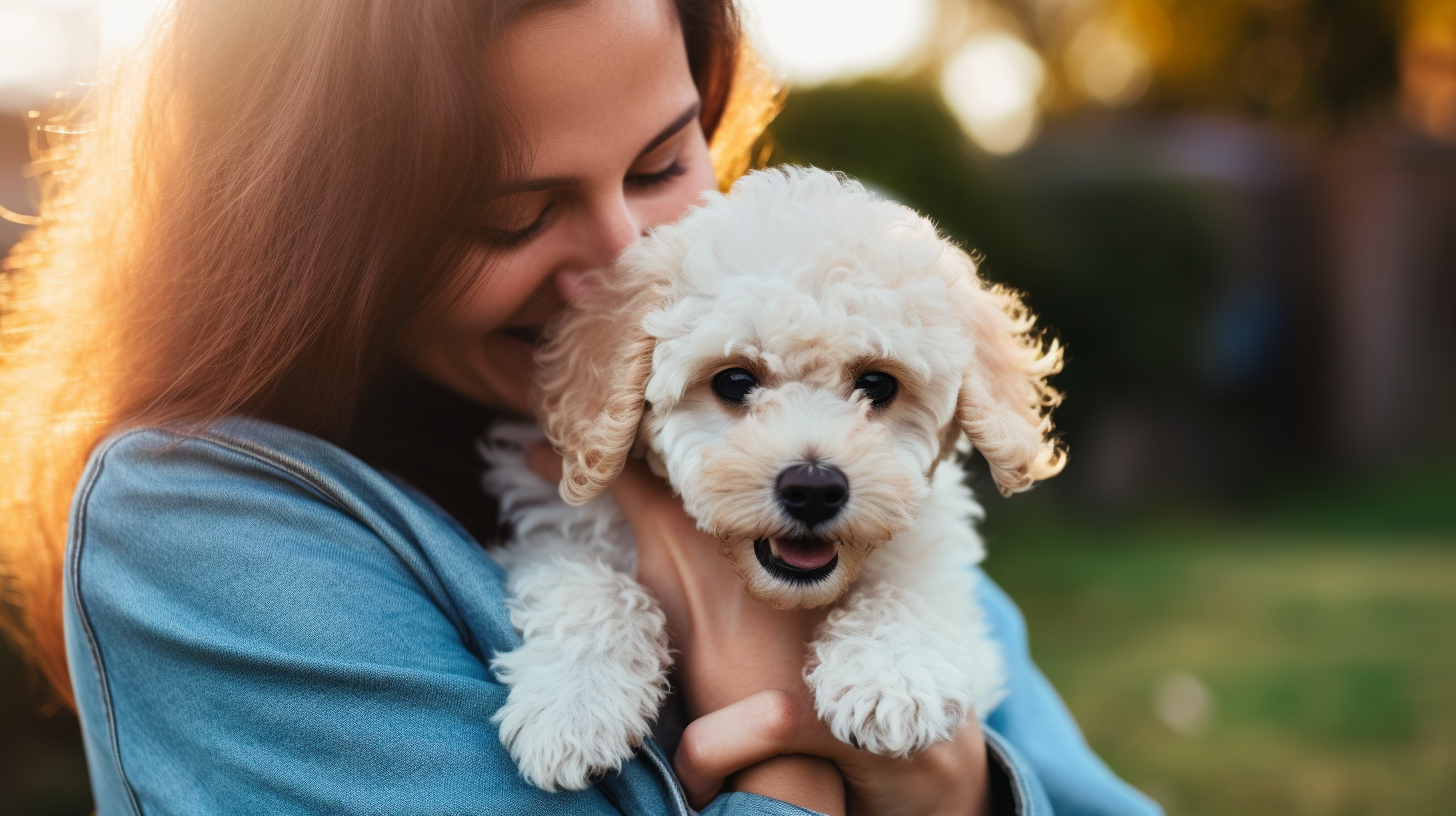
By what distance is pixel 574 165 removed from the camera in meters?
2.26

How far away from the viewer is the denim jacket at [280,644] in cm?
180

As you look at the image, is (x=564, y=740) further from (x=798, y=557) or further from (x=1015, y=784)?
(x=1015, y=784)

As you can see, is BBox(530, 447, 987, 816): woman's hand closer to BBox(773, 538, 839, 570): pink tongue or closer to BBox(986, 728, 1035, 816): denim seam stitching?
BBox(986, 728, 1035, 816): denim seam stitching

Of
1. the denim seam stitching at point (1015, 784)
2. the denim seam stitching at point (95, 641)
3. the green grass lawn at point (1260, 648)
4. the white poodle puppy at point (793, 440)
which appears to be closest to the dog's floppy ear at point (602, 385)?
the white poodle puppy at point (793, 440)


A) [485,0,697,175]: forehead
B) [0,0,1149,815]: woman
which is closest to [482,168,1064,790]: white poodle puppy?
[0,0,1149,815]: woman

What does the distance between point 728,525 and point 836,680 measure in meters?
0.36

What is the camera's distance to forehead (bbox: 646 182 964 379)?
7.07 ft

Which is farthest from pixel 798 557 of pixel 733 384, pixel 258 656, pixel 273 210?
pixel 273 210

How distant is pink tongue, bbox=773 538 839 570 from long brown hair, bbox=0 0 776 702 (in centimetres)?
87

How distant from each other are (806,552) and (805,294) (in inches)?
19.8

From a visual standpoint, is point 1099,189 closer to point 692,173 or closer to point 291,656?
point 692,173

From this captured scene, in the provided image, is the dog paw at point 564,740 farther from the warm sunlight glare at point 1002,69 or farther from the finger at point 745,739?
the warm sunlight glare at point 1002,69

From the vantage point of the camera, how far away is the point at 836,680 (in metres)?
2.08

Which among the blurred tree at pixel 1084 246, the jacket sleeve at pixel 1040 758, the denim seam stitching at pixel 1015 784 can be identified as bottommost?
the blurred tree at pixel 1084 246
